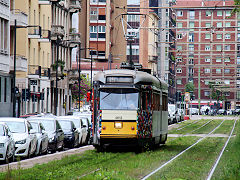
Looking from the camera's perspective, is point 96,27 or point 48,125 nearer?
point 48,125

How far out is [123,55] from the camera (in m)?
127

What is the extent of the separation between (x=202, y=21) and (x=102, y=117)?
144m

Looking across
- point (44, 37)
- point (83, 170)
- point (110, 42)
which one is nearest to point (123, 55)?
point (110, 42)

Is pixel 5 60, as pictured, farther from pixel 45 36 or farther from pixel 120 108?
pixel 120 108

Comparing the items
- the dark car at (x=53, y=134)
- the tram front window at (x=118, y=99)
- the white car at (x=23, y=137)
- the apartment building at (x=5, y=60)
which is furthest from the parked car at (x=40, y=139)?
the apartment building at (x=5, y=60)

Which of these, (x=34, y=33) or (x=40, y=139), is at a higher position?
(x=34, y=33)

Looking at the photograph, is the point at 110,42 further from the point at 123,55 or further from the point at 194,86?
the point at 194,86

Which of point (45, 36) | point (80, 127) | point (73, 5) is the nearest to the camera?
point (80, 127)

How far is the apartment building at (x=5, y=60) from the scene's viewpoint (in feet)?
164

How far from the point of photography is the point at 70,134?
108 feet

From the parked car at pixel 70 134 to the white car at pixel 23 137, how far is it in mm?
6666

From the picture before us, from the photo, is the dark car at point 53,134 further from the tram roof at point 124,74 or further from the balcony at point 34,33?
the balcony at point 34,33

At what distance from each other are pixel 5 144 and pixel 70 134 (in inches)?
442

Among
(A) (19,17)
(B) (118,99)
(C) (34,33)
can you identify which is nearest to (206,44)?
(C) (34,33)
